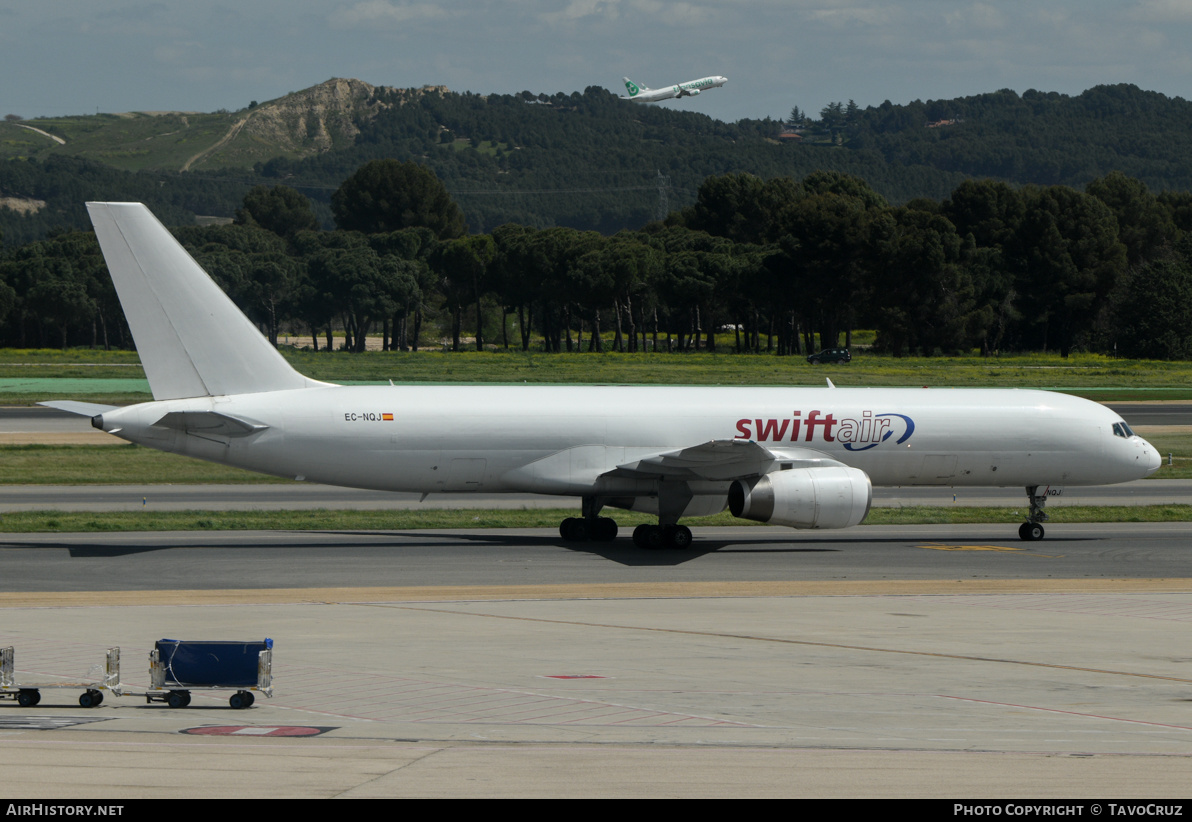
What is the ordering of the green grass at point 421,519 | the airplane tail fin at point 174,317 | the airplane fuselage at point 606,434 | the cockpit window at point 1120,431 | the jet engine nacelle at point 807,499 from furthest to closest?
the cockpit window at point 1120,431 < the green grass at point 421,519 < the airplane fuselage at point 606,434 < the jet engine nacelle at point 807,499 < the airplane tail fin at point 174,317

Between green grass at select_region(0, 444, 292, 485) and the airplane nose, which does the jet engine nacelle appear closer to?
the airplane nose

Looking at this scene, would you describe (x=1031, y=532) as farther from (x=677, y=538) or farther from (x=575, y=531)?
(x=575, y=531)

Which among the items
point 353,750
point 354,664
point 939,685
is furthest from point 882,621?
point 353,750

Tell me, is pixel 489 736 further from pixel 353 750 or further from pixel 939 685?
pixel 939 685

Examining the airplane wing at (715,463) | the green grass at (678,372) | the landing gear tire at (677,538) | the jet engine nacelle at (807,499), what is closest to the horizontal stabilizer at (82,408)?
the airplane wing at (715,463)

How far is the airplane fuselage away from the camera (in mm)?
29547

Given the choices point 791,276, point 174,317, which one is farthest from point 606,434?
point 791,276

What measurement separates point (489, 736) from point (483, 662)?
442cm

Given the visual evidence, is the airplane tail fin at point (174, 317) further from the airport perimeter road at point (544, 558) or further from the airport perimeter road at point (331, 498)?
the airport perimeter road at point (331, 498)

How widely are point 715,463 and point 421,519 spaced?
9686 mm

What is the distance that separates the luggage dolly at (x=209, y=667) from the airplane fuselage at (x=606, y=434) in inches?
582

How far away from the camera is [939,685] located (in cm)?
1609

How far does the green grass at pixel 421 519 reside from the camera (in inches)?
1305

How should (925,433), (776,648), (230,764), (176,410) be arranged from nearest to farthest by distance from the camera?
(230,764)
(776,648)
(176,410)
(925,433)
